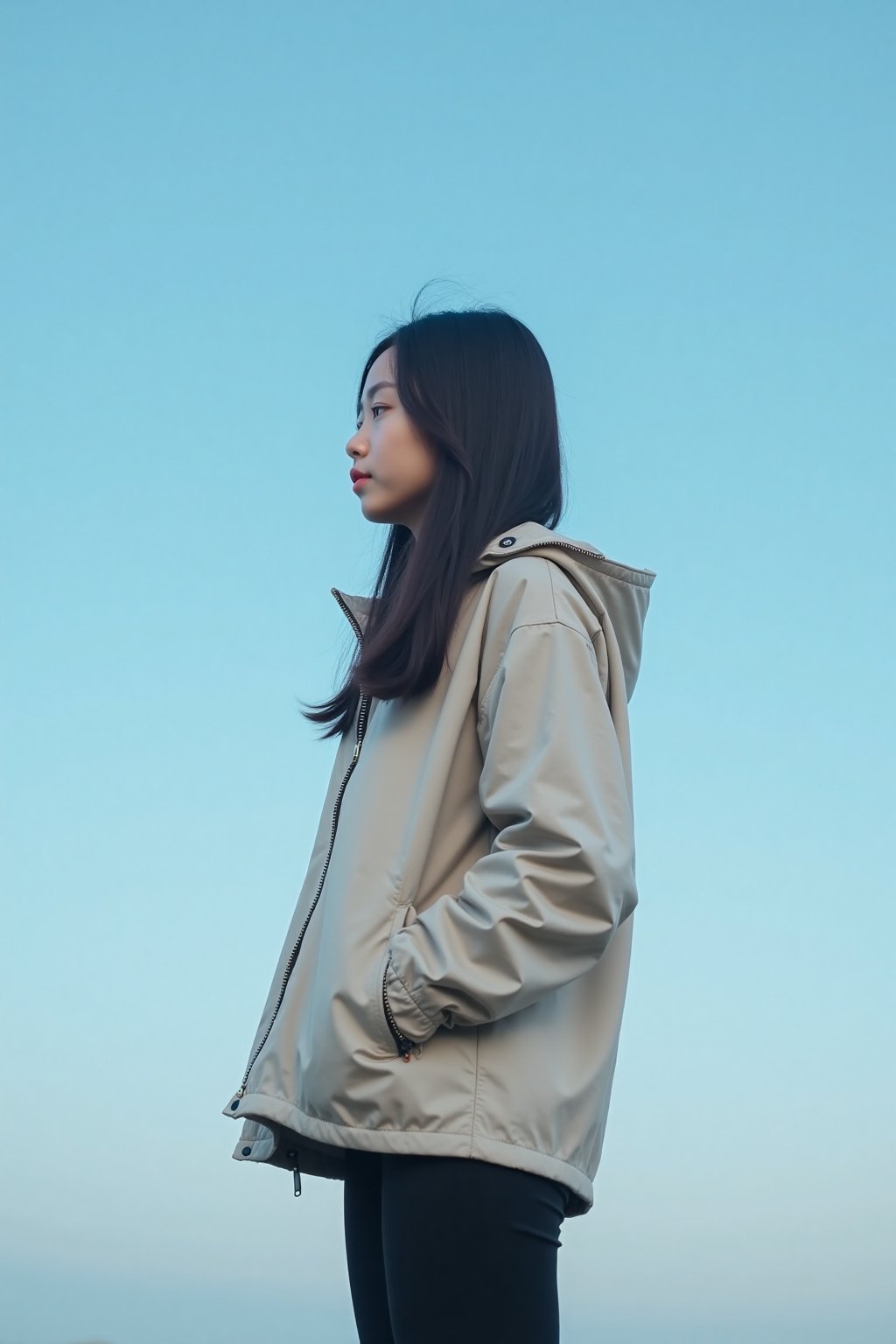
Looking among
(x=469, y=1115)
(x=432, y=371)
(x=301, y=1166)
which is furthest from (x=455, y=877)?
(x=432, y=371)

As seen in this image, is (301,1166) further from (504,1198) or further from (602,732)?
(602,732)

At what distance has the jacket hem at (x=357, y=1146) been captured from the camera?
200 cm

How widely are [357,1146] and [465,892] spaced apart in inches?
15.6

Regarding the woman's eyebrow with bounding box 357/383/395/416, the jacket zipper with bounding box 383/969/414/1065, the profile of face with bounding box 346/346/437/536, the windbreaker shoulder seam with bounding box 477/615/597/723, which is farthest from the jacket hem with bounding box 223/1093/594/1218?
the woman's eyebrow with bounding box 357/383/395/416

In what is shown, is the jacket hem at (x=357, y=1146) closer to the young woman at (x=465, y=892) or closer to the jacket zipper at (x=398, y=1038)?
the young woman at (x=465, y=892)

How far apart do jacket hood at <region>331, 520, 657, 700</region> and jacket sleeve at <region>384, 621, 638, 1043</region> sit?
0.17 meters

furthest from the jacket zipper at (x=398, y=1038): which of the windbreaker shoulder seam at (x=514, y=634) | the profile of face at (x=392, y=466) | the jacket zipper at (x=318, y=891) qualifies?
the profile of face at (x=392, y=466)

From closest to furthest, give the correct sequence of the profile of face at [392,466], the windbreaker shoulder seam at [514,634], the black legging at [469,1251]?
the black legging at [469,1251] → the windbreaker shoulder seam at [514,634] → the profile of face at [392,466]

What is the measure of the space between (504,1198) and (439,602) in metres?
0.99

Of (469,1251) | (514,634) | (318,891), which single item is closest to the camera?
(469,1251)

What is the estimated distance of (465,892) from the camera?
2.12 meters

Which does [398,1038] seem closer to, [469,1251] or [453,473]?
[469,1251]

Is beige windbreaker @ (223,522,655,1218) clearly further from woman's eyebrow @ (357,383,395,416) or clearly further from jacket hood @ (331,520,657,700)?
woman's eyebrow @ (357,383,395,416)

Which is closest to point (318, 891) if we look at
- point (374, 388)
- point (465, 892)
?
point (465, 892)
